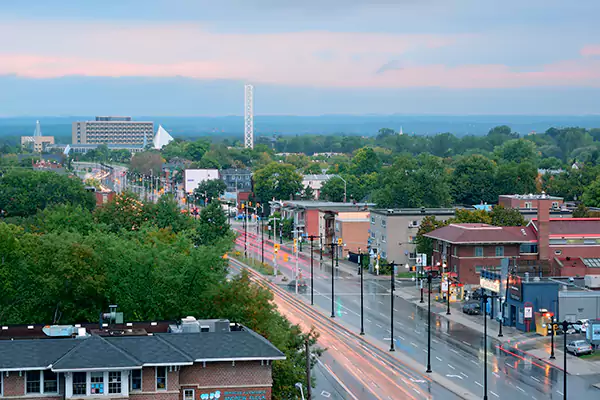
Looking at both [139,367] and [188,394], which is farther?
[188,394]

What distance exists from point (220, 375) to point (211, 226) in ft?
277

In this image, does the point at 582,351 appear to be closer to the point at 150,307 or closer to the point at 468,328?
the point at 468,328

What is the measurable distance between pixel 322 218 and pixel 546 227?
50169 millimetres

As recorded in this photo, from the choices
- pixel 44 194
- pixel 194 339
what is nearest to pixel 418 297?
pixel 194 339

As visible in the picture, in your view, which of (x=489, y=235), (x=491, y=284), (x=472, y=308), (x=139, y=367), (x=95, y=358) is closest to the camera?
(x=139, y=367)

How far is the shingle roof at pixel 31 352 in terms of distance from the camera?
4944cm

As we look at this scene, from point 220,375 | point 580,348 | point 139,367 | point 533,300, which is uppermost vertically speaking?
point 139,367

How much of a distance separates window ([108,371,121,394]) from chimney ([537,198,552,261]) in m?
64.4

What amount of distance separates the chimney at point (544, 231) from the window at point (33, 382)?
217 feet

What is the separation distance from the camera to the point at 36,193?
163 metres

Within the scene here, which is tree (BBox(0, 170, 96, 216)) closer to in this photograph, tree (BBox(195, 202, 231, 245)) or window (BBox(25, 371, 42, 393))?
tree (BBox(195, 202, 231, 245))

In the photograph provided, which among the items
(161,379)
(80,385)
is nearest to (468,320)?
(161,379)

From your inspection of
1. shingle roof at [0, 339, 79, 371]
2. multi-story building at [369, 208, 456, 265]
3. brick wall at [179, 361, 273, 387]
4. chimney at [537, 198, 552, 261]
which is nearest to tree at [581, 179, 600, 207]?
multi-story building at [369, 208, 456, 265]

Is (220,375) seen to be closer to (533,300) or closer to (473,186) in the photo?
(533,300)
